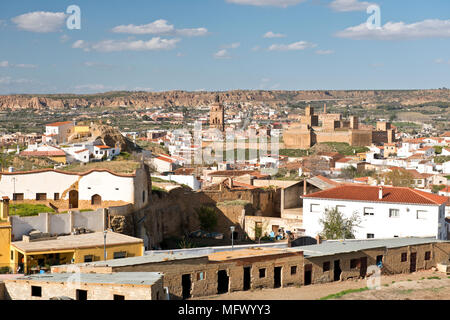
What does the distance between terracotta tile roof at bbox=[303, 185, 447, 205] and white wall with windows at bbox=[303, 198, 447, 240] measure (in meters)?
0.17

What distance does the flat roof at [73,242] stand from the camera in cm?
1848

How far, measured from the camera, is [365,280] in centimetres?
2006

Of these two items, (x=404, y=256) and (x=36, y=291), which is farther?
(x=404, y=256)

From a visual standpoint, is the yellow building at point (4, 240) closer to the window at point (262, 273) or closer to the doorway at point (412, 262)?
the window at point (262, 273)

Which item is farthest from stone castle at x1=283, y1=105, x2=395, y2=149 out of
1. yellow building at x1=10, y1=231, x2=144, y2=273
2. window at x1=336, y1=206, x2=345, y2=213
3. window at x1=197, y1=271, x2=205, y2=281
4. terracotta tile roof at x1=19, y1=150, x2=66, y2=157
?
window at x1=197, y1=271, x2=205, y2=281

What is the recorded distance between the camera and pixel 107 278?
47.8 ft

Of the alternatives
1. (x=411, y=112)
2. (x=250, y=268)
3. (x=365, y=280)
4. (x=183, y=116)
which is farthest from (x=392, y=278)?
(x=411, y=112)

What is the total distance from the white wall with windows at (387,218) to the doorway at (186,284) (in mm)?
9725

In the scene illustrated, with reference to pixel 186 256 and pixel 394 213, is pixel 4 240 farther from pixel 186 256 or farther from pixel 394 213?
pixel 394 213

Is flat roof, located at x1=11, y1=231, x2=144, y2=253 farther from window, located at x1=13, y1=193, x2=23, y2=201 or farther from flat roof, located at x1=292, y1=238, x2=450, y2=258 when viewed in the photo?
flat roof, located at x1=292, y1=238, x2=450, y2=258

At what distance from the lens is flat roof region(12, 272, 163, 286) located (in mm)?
13992

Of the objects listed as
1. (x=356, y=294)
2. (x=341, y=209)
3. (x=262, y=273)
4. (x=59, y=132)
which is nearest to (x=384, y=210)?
(x=341, y=209)

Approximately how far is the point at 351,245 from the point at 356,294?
3.53 metres
